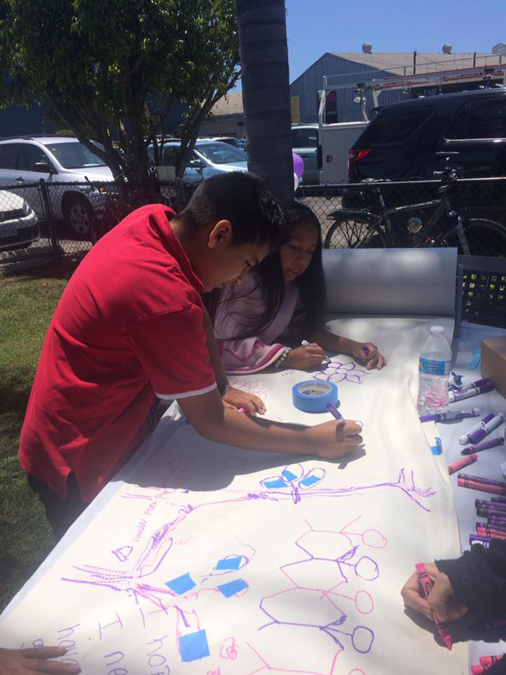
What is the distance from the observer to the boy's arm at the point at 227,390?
1936mm

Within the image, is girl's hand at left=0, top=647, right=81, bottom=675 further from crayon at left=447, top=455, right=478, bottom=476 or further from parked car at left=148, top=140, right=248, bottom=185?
parked car at left=148, top=140, right=248, bottom=185

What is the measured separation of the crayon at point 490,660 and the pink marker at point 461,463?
581 mm

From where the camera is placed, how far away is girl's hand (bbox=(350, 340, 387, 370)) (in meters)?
2.38

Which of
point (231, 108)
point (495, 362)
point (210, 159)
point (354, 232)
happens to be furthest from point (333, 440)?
point (231, 108)

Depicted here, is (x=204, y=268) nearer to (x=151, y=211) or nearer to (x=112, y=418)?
(x=151, y=211)

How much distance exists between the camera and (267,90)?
2.98 metres

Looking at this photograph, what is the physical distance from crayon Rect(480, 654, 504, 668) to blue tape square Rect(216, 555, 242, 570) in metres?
0.51

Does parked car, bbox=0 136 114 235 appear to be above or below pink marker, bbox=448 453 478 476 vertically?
above

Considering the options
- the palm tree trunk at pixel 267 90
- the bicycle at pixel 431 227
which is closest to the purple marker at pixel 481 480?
the palm tree trunk at pixel 267 90

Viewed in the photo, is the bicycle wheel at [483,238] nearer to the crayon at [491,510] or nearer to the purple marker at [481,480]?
the purple marker at [481,480]

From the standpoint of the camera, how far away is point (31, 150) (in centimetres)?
918

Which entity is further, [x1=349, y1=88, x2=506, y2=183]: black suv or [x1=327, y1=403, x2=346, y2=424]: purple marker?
[x1=349, y1=88, x2=506, y2=183]: black suv

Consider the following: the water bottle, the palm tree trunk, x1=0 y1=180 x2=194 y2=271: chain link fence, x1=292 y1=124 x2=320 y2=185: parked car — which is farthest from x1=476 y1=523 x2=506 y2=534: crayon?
x1=292 y1=124 x2=320 y2=185: parked car

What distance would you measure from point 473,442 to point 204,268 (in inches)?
38.4
